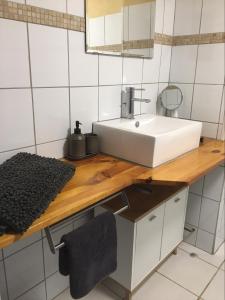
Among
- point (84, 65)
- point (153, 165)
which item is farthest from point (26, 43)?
point (153, 165)

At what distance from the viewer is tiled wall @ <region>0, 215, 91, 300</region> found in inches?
46.1

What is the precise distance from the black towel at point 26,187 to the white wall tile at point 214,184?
42.7 inches

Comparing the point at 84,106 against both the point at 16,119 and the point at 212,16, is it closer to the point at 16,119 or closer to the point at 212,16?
the point at 16,119

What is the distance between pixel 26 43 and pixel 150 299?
4.81 feet

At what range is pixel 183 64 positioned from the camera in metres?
1.75

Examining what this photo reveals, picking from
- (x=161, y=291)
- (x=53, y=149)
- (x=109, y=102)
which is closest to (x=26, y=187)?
(x=53, y=149)

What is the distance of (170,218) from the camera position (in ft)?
5.13

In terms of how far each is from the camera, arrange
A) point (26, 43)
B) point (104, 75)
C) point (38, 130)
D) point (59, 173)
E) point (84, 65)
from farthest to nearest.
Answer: point (104, 75), point (84, 65), point (38, 130), point (26, 43), point (59, 173)

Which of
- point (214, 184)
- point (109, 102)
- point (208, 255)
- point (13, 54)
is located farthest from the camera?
point (208, 255)

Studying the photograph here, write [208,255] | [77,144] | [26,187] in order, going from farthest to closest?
[208,255], [77,144], [26,187]

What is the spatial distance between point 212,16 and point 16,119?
1302mm

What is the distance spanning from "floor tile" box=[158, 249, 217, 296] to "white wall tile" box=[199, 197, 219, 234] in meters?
0.23

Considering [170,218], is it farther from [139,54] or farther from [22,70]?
[22,70]

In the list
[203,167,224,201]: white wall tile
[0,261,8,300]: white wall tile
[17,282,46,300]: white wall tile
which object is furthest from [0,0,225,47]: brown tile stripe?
[17,282,46,300]: white wall tile
